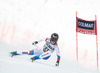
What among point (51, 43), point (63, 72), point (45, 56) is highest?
point (51, 43)

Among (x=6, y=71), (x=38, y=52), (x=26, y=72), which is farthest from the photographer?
(x=38, y=52)

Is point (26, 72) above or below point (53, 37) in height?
below

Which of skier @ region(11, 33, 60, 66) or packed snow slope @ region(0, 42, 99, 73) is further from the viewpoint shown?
skier @ region(11, 33, 60, 66)

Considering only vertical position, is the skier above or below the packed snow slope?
above

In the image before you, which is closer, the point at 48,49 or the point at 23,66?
the point at 23,66

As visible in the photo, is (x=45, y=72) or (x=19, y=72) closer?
(x=19, y=72)

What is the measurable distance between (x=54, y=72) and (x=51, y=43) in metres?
1.81

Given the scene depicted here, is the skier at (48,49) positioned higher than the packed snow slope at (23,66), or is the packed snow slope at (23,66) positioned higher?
the skier at (48,49)

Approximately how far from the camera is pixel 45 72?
14.8 ft

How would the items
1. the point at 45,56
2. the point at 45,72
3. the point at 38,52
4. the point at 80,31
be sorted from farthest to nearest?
the point at 80,31
the point at 38,52
the point at 45,56
the point at 45,72

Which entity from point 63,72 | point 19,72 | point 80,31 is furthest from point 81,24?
point 19,72

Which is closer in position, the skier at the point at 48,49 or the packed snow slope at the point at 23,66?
the packed snow slope at the point at 23,66

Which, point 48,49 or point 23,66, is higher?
point 48,49

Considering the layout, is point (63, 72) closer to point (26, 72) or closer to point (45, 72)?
point (45, 72)
